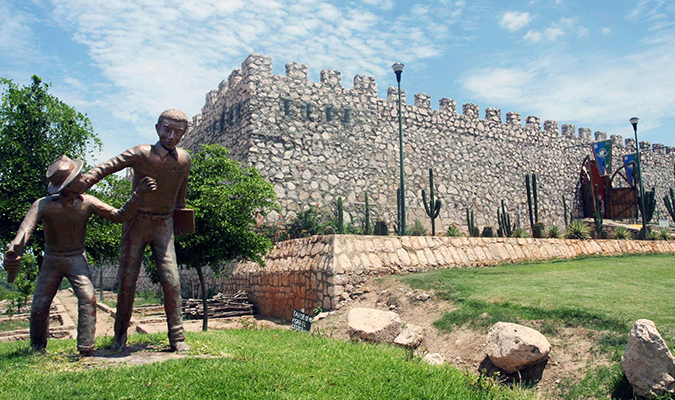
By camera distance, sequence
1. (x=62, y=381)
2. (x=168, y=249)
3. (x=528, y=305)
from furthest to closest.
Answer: (x=528, y=305) < (x=168, y=249) < (x=62, y=381)

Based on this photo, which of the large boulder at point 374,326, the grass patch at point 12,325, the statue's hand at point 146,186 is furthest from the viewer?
the grass patch at point 12,325

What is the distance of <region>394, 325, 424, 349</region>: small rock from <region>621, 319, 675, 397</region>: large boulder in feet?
9.71

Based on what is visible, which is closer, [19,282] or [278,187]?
[278,187]

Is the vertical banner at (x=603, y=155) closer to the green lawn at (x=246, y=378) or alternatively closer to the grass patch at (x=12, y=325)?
the green lawn at (x=246, y=378)

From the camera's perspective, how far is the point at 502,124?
2414 centimetres

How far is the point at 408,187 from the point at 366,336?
12968 mm

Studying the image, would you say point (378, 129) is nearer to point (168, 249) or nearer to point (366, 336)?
point (366, 336)

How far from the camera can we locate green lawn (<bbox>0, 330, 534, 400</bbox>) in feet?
14.2

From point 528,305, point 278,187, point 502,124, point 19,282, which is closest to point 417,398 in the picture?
point 528,305

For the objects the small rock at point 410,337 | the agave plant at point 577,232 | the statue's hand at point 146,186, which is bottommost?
the small rock at point 410,337

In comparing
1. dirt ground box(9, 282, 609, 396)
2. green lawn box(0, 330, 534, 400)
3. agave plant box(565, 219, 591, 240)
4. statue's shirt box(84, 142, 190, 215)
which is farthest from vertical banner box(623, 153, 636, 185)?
statue's shirt box(84, 142, 190, 215)

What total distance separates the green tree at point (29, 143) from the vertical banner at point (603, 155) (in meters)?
26.1

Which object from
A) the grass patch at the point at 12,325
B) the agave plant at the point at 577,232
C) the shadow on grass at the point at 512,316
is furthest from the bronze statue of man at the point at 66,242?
the agave plant at the point at 577,232

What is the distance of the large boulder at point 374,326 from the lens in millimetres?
7566
